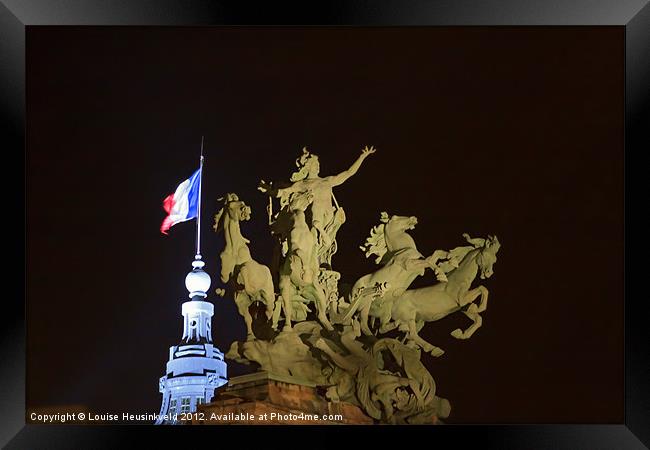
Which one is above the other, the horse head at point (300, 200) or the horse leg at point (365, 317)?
the horse head at point (300, 200)

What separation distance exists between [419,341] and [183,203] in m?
2.20

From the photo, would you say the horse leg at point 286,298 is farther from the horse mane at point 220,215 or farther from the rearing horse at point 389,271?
the horse mane at point 220,215

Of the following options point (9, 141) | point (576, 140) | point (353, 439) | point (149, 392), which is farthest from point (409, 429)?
point (9, 141)

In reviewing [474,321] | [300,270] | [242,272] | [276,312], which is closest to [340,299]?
[300,270]

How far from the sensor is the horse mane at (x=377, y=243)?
381 inches

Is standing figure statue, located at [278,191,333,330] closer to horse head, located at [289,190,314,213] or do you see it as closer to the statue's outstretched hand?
horse head, located at [289,190,314,213]

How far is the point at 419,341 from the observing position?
959 cm

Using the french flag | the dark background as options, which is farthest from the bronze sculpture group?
the french flag

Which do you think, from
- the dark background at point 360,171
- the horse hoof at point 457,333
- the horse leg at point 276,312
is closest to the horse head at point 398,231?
the dark background at point 360,171

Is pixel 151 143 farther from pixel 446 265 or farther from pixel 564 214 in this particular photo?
pixel 564 214

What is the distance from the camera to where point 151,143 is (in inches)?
383

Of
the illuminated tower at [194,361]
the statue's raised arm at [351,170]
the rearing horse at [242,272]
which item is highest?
the statue's raised arm at [351,170]

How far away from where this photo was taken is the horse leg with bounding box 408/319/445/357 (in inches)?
377

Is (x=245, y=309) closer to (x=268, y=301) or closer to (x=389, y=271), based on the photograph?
(x=268, y=301)
